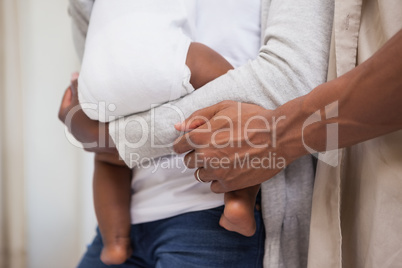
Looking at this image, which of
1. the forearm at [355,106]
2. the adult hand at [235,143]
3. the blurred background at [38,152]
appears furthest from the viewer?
the blurred background at [38,152]

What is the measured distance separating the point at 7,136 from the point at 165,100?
1.08m

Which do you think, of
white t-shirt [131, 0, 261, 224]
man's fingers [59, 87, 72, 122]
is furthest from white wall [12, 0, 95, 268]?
white t-shirt [131, 0, 261, 224]

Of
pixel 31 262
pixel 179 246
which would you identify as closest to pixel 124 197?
pixel 179 246

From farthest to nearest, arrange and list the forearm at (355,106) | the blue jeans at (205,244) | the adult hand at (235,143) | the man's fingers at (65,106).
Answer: the man's fingers at (65,106)
the blue jeans at (205,244)
the adult hand at (235,143)
the forearm at (355,106)

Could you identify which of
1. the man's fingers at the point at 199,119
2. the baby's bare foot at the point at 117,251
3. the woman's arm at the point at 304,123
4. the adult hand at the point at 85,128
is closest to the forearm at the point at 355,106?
the woman's arm at the point at 304,123

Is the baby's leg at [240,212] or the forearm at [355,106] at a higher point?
the forearm at [355,106]

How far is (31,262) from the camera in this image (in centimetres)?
169

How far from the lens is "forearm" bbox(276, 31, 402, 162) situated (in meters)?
0.51

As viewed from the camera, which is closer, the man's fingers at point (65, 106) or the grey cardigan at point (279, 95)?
the grey cardigan at point (279, 95)

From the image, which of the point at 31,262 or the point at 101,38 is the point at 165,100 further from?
the point at 31,262

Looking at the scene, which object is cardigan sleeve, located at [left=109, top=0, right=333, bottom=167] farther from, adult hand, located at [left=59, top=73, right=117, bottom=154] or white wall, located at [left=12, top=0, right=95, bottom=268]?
white wall, located at [left=12, top=0, right=95, bottom=268]

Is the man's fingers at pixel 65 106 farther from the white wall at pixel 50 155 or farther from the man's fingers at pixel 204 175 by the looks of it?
the white wall at pixel 50 155

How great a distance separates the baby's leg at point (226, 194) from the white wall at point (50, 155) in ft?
3.15

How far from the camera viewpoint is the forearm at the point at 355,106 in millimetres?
507
